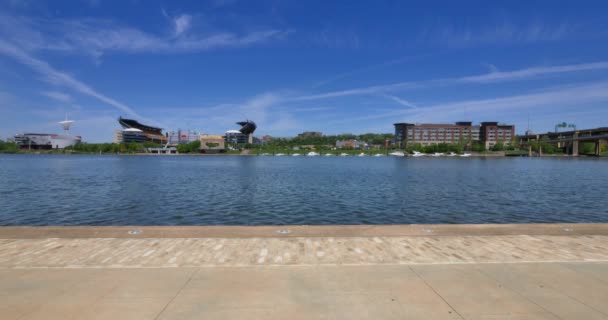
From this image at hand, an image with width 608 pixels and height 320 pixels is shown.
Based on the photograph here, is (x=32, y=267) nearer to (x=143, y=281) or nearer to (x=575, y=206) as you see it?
(x=143, y=281)

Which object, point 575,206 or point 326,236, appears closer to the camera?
point 326,236

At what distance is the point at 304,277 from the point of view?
23.1 ft

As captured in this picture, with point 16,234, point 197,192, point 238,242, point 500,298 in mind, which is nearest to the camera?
point 500,298

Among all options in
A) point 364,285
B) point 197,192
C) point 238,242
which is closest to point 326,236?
point 238,242

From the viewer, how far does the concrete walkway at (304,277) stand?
18.3 feet

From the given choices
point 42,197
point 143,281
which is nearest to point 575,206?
point 143,281

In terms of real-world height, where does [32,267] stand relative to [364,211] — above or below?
above

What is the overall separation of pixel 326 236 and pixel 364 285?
4298mm

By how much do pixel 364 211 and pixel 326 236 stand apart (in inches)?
535

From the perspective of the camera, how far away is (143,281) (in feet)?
22.3

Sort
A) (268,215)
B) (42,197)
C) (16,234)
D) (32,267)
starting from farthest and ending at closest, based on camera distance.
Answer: (42,197) → (268,215) → (16,234) → (32,267)

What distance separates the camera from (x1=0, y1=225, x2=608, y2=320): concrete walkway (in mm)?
5566

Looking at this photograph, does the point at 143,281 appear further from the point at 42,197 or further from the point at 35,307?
the point at 42,197

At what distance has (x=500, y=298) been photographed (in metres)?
6.00
